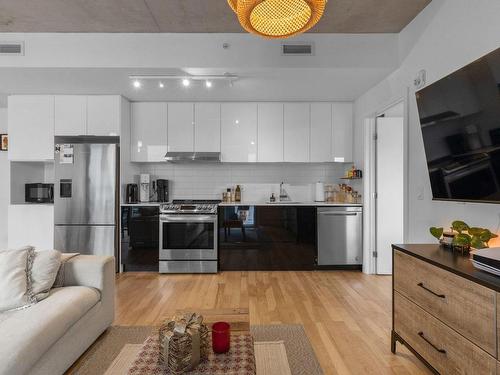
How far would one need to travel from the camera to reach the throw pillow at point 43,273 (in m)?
1.94

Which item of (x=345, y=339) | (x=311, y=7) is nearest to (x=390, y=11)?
(x=311, y=7)

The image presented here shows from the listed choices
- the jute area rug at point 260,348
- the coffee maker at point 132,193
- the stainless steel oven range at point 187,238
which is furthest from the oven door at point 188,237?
the jute area rug at point 260,348

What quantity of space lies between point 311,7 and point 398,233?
11.5 ft

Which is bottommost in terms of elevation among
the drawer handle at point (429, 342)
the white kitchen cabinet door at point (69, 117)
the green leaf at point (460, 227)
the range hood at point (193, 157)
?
the drawer handle at point (429, 342)

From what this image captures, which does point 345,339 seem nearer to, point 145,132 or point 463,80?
point 463,80

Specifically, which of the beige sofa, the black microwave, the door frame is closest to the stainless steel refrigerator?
the black microwave

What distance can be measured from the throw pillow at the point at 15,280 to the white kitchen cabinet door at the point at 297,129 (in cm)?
340

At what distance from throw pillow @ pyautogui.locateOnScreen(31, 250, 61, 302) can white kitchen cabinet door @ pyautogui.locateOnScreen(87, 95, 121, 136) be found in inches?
96.2

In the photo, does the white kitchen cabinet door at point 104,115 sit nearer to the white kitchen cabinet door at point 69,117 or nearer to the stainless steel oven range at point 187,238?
the white kitchen cabinet door at point 69,117

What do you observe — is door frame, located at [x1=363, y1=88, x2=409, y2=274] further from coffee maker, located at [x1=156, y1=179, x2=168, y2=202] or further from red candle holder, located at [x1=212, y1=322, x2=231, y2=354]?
red candle holder, located at [x1=212, y1=322, x2=231, y2=354]

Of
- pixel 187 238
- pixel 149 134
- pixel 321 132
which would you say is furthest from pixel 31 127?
pixel 321 132

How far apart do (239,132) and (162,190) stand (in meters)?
1.49

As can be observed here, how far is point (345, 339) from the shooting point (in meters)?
2.29

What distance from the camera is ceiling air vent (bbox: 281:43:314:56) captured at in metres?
3.14
